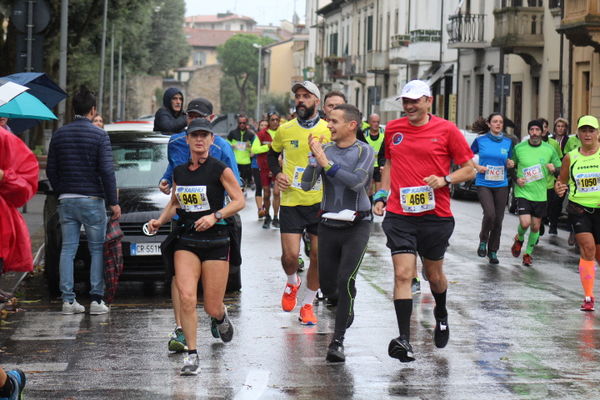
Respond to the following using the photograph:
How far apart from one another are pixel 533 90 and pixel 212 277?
33305 mm

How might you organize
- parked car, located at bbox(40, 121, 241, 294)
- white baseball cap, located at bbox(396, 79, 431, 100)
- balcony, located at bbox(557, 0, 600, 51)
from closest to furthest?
white baseball cap, located at bbox(396, 79, 431, 100)
parked car, located at bbox(40, 121, 241, 294)
balcony, located at bbox(557, 0, 600, 51)

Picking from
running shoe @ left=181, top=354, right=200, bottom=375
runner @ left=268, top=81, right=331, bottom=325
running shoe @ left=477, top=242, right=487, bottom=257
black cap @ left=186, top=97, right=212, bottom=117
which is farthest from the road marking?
running shoe @ left=477, top=242, right=487, bottom=257

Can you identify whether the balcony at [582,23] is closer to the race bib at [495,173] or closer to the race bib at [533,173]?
the race bib at [533,173]

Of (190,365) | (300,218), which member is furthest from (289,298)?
(190,365)

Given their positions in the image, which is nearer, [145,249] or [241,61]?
[145,249]

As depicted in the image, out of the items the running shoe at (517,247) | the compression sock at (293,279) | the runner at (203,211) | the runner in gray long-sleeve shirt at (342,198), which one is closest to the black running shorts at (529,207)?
the running shoe at (517,247)

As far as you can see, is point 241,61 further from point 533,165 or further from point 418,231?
point 418,231

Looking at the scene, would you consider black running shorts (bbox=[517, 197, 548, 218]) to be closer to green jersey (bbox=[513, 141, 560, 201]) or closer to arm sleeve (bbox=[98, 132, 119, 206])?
green jersey (bbox=[513, 141, 560, 201])

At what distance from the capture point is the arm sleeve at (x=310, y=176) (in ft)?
31.7

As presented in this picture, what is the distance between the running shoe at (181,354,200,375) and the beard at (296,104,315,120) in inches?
122

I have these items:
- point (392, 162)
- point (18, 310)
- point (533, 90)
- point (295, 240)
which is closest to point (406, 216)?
point (392, 162)

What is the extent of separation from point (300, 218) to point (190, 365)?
2770 mm

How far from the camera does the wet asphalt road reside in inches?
321

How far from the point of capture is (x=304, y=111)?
36.2ft
